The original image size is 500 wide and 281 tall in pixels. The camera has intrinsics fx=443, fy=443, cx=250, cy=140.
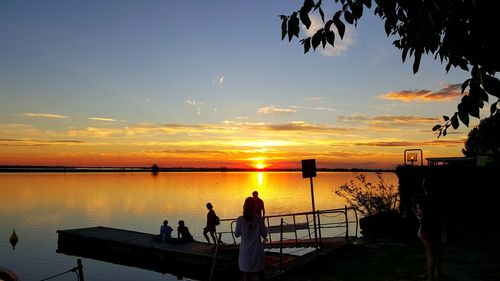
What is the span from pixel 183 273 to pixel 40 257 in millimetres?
14876

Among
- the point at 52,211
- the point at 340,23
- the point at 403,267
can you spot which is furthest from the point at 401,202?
the point at 52,211

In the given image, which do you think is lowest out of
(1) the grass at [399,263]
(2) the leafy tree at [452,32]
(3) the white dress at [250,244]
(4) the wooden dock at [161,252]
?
(4) the wooden dock at [161,252]

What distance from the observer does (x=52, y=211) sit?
222 feet

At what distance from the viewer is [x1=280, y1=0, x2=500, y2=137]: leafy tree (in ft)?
9.14

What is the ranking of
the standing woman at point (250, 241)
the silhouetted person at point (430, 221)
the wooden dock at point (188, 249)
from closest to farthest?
1. the standing woman at point (250, 241)
2. the silhouetted person at point (430, 221)
3. the wooden dock at point (188, 249)

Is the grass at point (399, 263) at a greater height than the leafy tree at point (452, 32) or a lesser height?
lesser

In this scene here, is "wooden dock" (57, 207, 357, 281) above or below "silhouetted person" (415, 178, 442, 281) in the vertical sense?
below

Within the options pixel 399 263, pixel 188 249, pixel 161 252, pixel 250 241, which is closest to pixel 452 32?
pixel 250 241

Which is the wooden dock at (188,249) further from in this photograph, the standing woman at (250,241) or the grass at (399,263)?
the standing woman at (250,241)

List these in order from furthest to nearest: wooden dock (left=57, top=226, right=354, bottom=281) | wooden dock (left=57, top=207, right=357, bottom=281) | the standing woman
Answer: wooden dock (left=57, top=226, right=354, bottom=281), wooden dock (left=57, top=207, right=357, bottom=281), the standing woman

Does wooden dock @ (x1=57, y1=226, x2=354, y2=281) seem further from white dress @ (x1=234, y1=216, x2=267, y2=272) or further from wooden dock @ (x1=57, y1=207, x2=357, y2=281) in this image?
white dress @ (x1=234, y1=216, x2=267, y2=272)

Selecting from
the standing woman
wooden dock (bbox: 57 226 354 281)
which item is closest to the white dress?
the standing woman

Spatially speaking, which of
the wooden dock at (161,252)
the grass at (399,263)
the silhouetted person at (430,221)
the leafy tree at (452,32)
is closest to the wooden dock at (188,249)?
the wooden dock at (161,252)

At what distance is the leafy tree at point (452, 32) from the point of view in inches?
110
